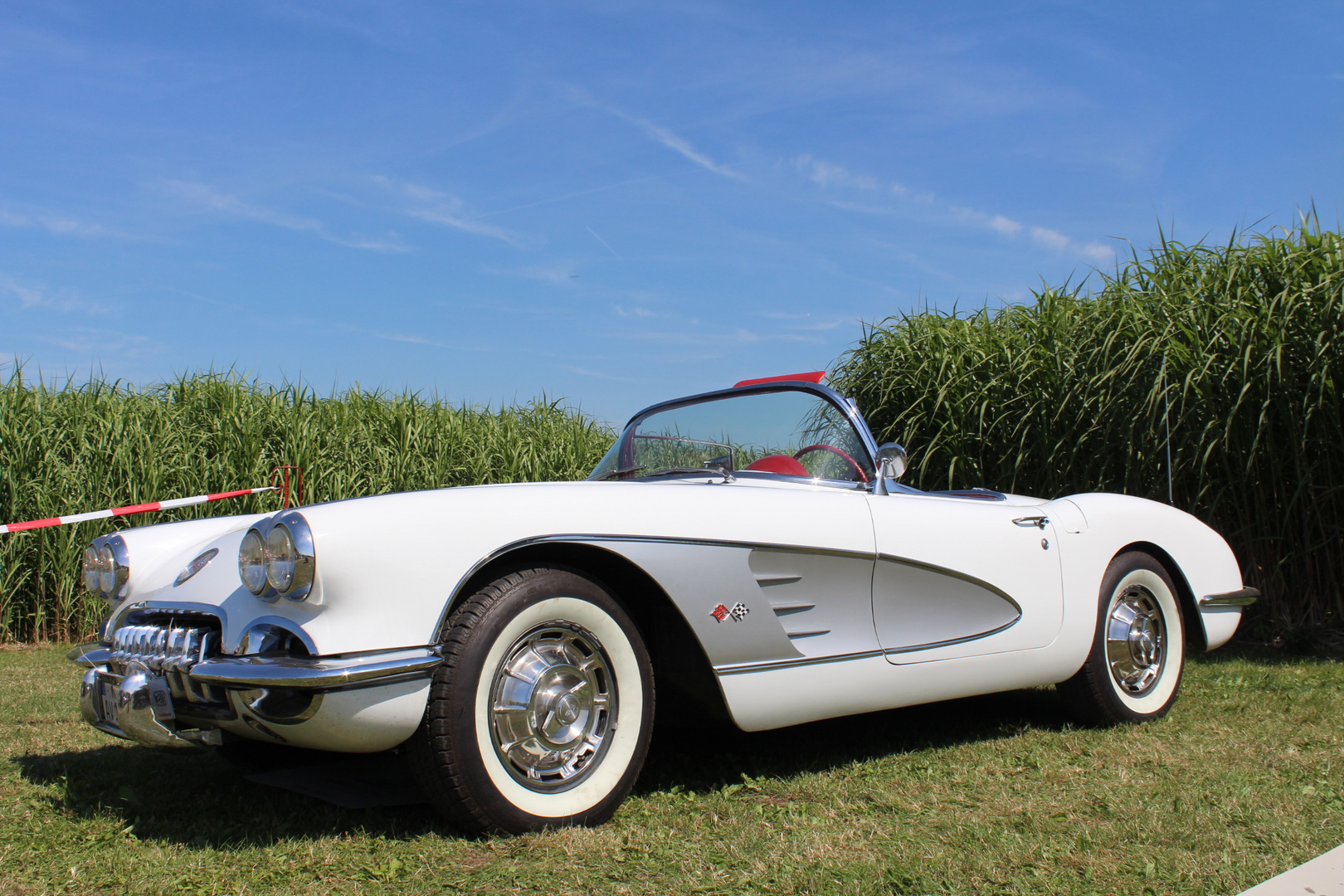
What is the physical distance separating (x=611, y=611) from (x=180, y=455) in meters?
5.84

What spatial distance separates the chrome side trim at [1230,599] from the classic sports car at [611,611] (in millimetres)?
405

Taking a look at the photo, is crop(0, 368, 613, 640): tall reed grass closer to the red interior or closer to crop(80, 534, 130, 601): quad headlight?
crop(80, 534, 130, 601): quad headlight

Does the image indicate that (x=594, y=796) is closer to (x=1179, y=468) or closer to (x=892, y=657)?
(x=892, y=657)

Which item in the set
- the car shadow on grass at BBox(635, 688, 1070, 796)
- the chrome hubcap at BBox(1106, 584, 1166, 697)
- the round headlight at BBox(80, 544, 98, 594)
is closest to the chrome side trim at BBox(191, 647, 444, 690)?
the car shadow on grass at BBox(635, 688, 1070, 796)

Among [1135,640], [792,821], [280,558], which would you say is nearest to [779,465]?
[792,821]

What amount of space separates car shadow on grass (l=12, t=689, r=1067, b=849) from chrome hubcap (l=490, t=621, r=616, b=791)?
0.26 metres

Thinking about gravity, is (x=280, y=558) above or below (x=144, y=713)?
above

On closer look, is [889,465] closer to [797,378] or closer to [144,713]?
[797,378]

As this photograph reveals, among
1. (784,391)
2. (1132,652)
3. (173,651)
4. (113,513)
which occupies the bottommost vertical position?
(1132,652)

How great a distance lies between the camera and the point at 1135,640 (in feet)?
12.1

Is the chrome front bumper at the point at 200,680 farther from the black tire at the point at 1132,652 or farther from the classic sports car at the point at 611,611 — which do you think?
the black tire at the point at 1132,652

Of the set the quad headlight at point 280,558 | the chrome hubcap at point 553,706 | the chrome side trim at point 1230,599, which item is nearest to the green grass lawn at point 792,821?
the chrome hubcap at point 553,706

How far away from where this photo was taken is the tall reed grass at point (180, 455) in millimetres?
6387

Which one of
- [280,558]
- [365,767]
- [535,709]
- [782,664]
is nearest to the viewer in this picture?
[280,558]
